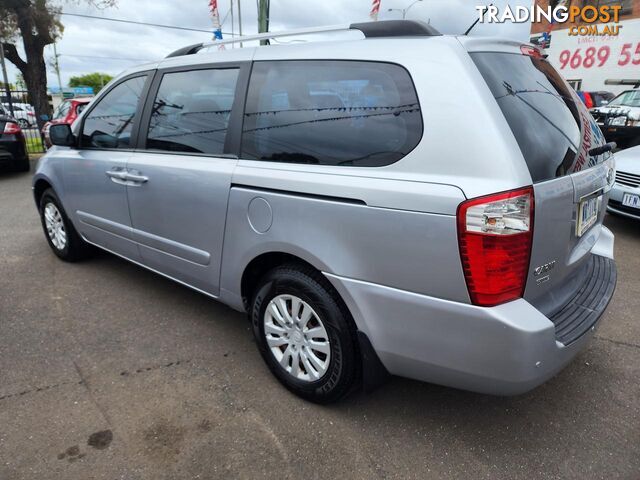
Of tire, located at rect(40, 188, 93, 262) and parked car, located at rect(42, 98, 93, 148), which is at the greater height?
parked car, located at rect(42, 98, 93, 148)

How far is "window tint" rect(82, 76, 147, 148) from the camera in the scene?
3.32 metres

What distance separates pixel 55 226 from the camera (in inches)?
174

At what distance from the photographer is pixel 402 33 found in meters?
2.10

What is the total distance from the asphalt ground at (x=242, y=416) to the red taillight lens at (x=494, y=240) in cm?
85

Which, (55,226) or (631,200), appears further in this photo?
(631,200)

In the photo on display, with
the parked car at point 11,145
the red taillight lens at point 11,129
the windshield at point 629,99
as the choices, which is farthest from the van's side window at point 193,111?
the windshield at point 629,99

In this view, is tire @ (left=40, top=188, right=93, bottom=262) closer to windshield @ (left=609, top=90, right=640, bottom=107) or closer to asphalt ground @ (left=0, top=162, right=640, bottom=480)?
asphalt ground @ (left=0, top=162, right=640, bottom=480)

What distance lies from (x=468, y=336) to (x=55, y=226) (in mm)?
4069

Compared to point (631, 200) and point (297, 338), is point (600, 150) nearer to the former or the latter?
point (297, 338)

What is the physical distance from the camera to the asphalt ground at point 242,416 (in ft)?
6.66

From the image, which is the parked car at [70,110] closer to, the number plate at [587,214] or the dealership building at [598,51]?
the number plate at [587,214]

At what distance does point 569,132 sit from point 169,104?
2.34m

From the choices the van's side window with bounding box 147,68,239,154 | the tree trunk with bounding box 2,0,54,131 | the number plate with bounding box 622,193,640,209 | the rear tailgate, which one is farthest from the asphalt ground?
the tree trunk with bounding box 2,0,54,131

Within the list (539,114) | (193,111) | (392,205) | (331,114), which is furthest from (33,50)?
(539,114)
